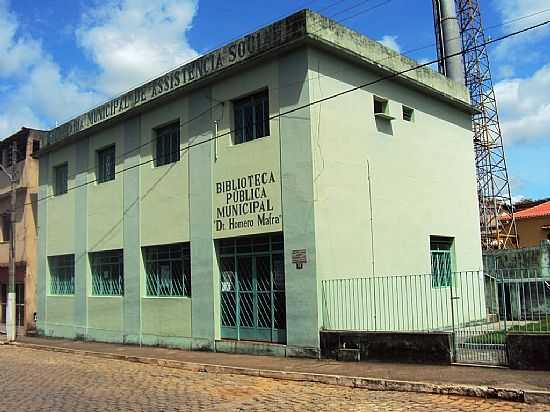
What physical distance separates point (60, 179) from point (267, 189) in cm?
1204

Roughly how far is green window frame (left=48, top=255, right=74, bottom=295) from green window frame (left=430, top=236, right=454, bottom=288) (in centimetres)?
1279

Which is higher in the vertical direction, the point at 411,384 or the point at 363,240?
the point at 363,240

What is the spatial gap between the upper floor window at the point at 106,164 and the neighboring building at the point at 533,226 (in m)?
30.8

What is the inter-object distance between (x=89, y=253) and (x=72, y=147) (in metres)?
4.11

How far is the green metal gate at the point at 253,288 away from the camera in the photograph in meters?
14.1

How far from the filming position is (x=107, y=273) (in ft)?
65.3

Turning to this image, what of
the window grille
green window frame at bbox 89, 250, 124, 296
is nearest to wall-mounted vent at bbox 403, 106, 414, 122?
green window frame at bbox 89, 250, 124, 296

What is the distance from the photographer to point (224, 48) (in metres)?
15.1

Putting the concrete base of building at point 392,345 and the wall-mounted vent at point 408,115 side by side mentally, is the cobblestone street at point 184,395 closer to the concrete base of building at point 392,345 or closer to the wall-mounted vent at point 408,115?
the concrete base of building at point 392,345

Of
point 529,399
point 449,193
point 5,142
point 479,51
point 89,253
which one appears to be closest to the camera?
point 529,399

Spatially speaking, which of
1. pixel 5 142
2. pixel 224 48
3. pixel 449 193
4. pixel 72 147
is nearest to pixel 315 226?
pixel 224 48

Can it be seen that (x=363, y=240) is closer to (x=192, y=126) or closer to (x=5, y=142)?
(x=192, y=126)

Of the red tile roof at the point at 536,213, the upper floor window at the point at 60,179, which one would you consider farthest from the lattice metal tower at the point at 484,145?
the upper floor window at the point at 60,179

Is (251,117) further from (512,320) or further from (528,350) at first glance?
(528,350)
